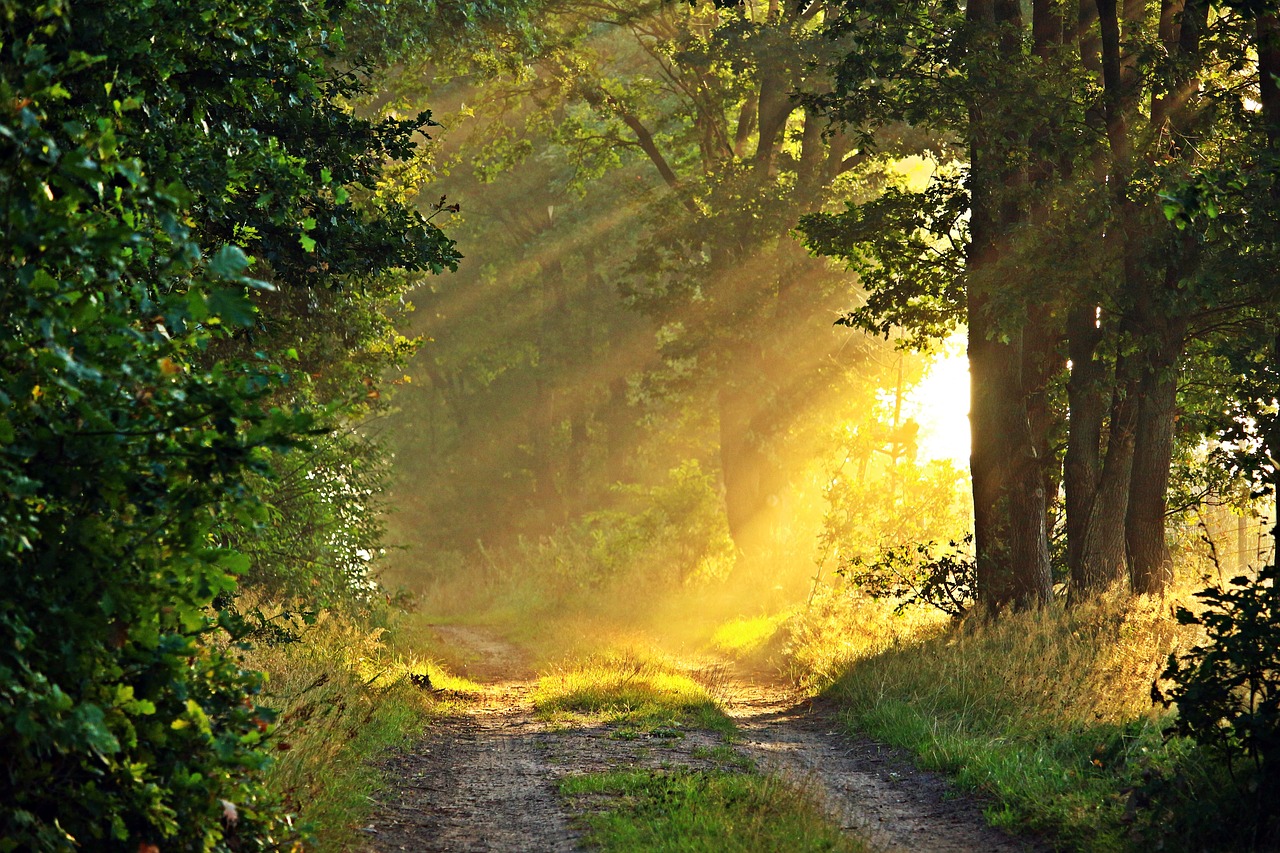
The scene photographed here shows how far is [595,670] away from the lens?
15039mm

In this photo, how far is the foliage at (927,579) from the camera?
51.9 feet

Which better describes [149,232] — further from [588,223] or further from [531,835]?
[588,223]

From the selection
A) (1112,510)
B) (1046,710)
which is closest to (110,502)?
(1046,710)

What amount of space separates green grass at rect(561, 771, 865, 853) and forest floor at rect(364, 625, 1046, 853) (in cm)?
21

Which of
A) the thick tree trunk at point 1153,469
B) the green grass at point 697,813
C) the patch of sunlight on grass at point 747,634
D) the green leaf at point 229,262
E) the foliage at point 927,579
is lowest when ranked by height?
the green grass at point 697,813

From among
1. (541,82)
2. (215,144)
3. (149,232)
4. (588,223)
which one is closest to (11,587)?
(149,232)

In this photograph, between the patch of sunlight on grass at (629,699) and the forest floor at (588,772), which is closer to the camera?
the forest floor at (588,772)

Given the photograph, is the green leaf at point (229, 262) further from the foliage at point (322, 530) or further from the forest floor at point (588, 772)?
the foliage at point (322, 530)

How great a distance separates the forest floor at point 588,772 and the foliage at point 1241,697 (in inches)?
57.0

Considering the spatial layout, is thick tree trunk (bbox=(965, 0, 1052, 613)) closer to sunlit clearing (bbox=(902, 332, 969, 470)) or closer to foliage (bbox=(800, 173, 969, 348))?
foliage (bbox=(800, 173, 969, 348))

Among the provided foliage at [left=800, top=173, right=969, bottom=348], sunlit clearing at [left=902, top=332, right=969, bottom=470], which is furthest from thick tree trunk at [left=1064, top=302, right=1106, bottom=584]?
sunlit clearing at [left=902, top=332, right=969, bottom=470]

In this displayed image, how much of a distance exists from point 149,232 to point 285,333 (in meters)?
9.22

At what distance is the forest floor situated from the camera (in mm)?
7684

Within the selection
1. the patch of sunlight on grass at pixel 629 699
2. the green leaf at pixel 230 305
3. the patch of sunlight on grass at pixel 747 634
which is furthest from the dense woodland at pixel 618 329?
the patch of sunlight on grass at pixel 629 699
